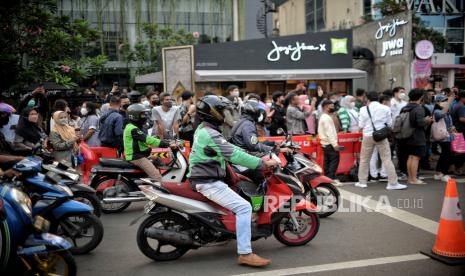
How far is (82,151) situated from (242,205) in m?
4.01

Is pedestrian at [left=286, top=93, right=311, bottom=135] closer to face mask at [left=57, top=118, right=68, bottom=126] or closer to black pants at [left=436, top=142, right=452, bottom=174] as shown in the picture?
black pants at [left=436, top=142, right=452, bottom=174]

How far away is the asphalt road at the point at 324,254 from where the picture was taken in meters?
4.58

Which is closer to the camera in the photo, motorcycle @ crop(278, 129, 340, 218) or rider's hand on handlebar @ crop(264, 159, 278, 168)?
rider's hand on handlebar @ crop(264, 159, 278, 168)

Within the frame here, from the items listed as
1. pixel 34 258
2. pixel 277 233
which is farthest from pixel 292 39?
pixel 34 258

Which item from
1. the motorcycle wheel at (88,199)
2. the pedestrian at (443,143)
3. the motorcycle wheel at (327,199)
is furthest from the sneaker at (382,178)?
the motorcycle wheel at (88,199)

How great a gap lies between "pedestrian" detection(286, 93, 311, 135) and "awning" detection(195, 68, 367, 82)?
10.9m

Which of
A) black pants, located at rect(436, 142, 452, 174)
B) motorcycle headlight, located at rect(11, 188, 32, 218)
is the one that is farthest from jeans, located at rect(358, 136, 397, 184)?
motorcycle headlight, located at rect(11, 188, 32, 218)

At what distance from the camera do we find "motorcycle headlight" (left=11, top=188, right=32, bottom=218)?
4.10 m

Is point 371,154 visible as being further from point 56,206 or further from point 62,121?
point 56,206

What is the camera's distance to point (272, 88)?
22453mm

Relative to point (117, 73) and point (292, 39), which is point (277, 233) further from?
point (117, 73)

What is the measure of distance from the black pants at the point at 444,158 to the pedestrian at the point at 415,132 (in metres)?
0.85

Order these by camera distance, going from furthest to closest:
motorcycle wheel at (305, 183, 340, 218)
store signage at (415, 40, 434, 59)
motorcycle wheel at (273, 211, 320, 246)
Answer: store signage at (415, 40, 434, 59)
motorcycle wheel at (305, 183, 340, 218)
motorcycle wheel at (273, 211, 320, 246)

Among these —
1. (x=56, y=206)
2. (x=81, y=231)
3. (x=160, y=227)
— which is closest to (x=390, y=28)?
(x=160, y=227)
